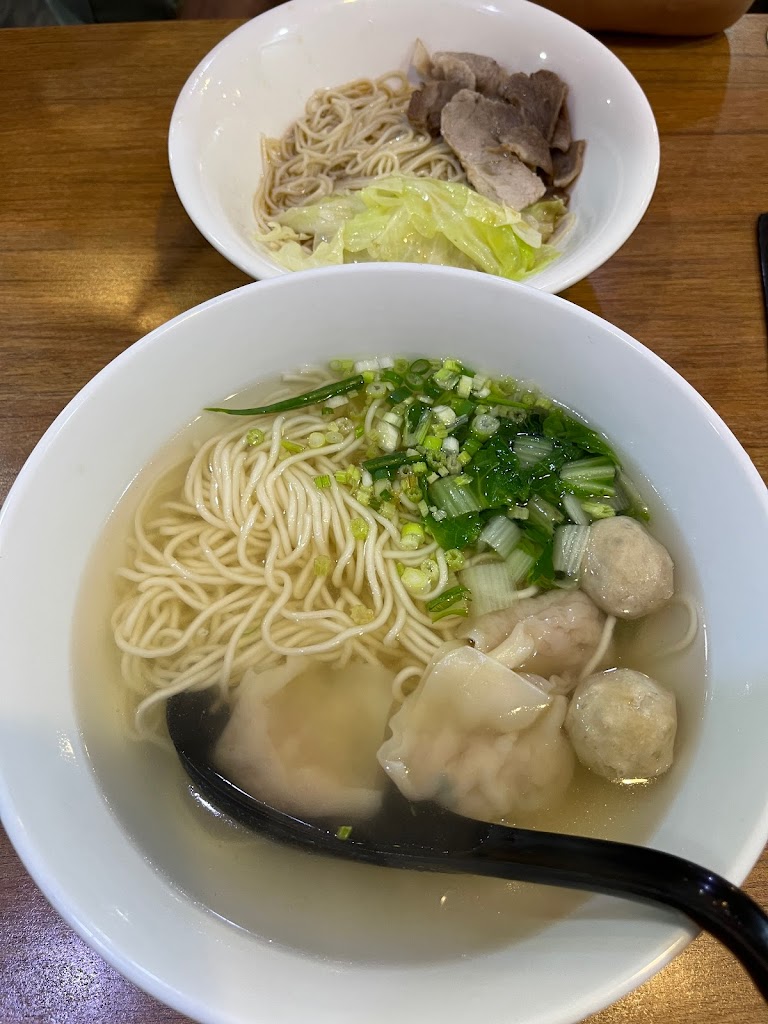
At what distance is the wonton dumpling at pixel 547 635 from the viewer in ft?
4.83

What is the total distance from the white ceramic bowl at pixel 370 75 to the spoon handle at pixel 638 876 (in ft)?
4.37

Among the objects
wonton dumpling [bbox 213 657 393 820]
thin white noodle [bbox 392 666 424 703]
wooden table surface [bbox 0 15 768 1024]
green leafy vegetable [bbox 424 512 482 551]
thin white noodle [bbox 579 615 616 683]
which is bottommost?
Answer: wonton dumpling [bbox 213 657 393 820]

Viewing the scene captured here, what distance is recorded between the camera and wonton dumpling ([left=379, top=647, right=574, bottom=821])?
1.38 meters

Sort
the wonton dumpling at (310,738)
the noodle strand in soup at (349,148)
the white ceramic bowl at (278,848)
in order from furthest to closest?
the noodle strand in soup at (349,148) < the wonton dumpling at (310,738) < the white ceramic bowl at (278,848)

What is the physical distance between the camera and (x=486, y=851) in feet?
3.94

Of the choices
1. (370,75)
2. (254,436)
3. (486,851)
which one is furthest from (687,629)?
(370,75)

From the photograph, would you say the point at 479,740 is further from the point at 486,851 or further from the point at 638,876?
the point at 638,876

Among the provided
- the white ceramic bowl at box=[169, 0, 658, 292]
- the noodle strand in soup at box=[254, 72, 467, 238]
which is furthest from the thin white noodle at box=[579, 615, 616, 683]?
the noodle strand in soup at box=[254, 72, 467, 238]

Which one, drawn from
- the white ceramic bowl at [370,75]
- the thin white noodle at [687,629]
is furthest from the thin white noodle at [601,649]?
the white ceramic bowl at [370,75]

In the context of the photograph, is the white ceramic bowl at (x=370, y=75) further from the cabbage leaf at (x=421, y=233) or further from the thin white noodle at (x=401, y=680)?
the thin white noodle at (x=401, y=680)

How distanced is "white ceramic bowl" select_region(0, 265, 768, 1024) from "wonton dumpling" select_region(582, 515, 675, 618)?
0.21 ft

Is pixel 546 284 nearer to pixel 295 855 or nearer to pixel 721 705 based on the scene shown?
pixel 721 705

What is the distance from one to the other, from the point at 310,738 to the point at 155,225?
1682 millimetres

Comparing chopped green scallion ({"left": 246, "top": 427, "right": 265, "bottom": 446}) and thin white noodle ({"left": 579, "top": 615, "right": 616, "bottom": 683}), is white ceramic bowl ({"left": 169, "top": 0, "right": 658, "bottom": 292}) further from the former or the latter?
thin white noodle ({"left": 579, "top": 615, "right": 616, "bottom": 683})
